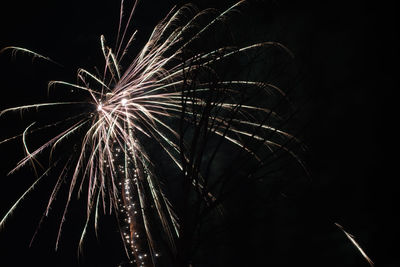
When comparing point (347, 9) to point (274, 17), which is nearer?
point (347, 9)

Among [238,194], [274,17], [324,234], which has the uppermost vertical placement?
[274,17]

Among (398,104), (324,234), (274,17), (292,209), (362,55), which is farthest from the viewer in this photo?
(274,17)

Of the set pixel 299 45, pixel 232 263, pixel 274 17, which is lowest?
pixel 232 263

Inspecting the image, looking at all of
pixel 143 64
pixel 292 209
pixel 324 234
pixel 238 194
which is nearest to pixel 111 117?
pixel 143 64

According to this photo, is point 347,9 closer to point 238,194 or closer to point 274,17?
point 274,17

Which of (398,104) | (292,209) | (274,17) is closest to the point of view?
(398,104)

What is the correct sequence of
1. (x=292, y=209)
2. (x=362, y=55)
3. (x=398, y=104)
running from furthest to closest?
1. (x=292, y=209)
2. (x=362, y=55)
3. (x=398, y=104)

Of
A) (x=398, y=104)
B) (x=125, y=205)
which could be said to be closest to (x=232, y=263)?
(x=125, y=205)

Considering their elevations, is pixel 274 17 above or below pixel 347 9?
above

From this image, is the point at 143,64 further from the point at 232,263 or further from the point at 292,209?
the point at 232,263
